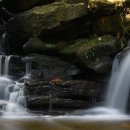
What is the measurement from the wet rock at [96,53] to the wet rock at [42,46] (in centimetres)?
75

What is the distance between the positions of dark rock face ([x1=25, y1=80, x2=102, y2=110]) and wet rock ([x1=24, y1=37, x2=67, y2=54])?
75.8 inches

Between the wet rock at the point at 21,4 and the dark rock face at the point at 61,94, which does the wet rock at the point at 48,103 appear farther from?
the wet rock at the point at 21,4

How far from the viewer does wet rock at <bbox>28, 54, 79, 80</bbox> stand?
43.5 ft

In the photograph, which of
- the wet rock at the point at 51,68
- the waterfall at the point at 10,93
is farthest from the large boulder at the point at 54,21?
the waterfall at the point at 10,93

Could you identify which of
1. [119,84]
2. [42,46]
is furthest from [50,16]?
[119,84]

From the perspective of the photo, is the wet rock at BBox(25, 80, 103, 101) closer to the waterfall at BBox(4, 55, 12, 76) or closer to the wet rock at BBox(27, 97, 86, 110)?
the wet rock at BBox(27, 97, 86, 110)

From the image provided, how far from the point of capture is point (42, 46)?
14.0 meters

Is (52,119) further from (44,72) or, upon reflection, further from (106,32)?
(106,32)

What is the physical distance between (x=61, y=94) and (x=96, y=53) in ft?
5.93

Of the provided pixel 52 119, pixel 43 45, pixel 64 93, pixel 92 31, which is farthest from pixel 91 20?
pixel 52 119

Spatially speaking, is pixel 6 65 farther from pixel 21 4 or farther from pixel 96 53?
pixel 21 4

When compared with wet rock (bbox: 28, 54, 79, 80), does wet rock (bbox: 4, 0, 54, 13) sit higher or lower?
higher

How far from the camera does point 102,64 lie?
12.7 m

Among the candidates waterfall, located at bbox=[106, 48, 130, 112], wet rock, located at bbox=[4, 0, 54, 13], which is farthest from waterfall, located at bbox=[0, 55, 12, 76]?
waterfall, located at bbox=[106, 48, 130, 112]
